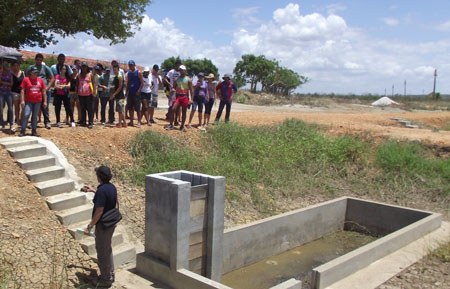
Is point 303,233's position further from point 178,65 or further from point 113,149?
point 178,65

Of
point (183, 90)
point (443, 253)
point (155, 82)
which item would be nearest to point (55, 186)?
point (183, 90)

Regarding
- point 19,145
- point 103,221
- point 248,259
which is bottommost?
point 248,259

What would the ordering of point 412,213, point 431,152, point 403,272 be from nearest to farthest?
point 403,272
point 412,213
point 431,152

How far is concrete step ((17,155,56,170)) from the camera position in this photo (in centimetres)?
745

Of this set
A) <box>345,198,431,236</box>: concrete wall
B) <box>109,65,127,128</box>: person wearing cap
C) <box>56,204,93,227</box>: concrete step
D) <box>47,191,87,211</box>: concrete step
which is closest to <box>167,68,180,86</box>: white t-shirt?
<box>109,65,127,128</box>: person wearing cap

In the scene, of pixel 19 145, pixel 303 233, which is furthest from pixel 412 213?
pixel 19 145

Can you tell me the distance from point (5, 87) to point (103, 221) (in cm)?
487

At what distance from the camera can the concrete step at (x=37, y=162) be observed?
7445 millimetres

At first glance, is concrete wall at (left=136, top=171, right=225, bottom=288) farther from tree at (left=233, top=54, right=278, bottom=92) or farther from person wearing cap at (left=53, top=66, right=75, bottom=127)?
tree at (left=233, top=54, right=278, bottom=92)

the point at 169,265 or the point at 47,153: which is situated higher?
the point at 47,153

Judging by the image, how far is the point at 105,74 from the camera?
10.3 m

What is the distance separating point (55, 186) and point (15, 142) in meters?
1.32

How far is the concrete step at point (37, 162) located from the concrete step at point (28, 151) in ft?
0.38

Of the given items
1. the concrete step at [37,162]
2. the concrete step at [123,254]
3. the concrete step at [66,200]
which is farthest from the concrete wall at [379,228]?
the concrete step at [37,162]
